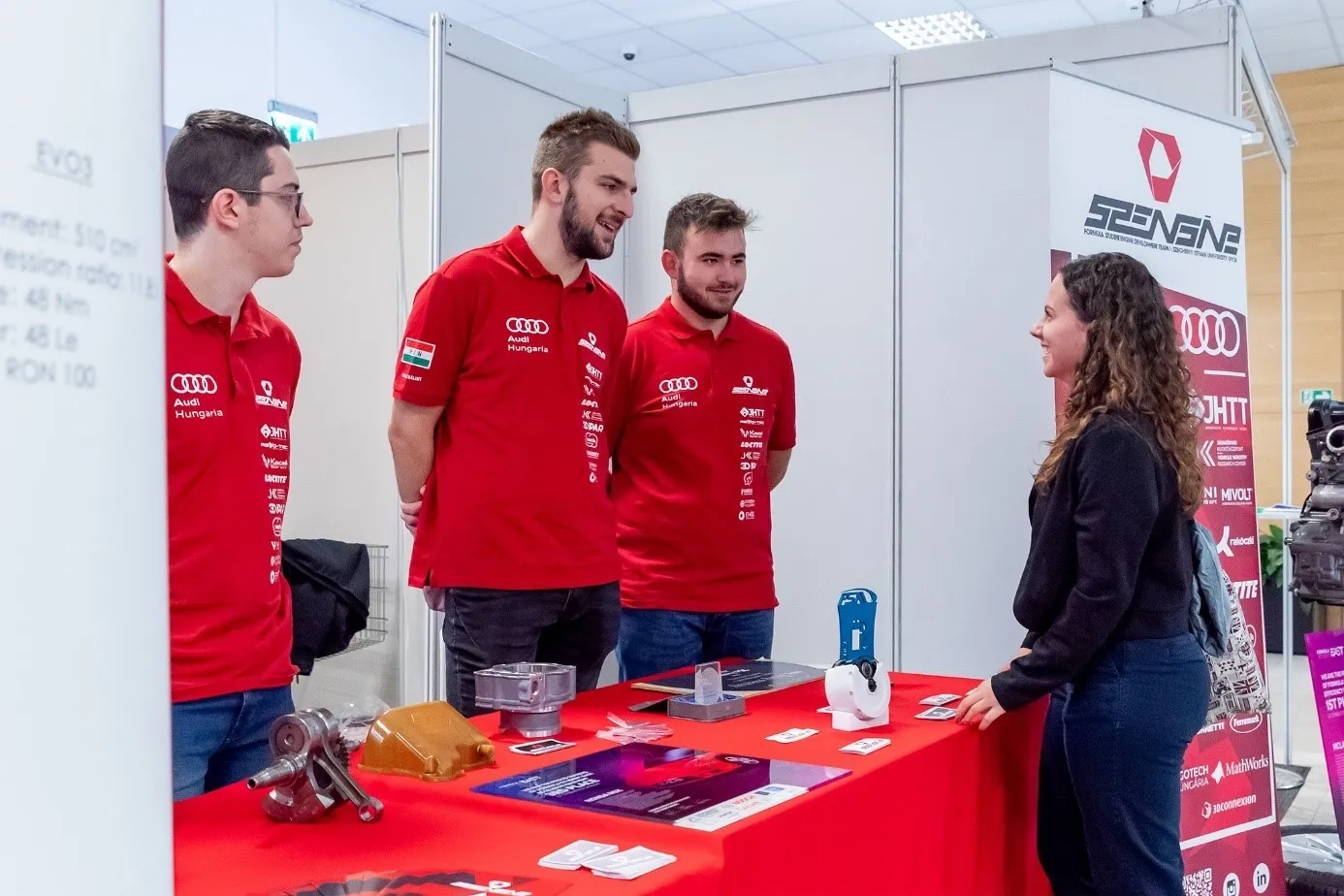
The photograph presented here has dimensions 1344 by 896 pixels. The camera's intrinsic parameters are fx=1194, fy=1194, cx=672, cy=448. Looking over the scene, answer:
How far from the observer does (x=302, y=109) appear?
19.9 feet

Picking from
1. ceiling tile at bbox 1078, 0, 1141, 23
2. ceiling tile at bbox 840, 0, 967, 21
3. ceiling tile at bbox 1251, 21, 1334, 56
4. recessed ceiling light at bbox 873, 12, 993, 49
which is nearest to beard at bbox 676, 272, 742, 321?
ceiling tile at bbox 840, 0, 967, 21

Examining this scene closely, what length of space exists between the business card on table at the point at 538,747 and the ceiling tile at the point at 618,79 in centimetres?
654

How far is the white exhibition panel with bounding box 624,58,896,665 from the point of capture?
10.8 ft

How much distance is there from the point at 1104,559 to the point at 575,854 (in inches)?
42.3

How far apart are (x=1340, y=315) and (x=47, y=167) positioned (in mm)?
8503

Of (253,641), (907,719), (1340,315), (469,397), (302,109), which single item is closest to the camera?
(253,641)

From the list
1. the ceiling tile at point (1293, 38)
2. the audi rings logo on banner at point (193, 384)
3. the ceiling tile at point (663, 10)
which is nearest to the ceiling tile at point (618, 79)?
the ceiling tile at point (663, 10)

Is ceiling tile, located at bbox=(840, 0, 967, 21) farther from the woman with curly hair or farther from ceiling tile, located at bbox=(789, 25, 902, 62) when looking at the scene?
the woman with curly hair

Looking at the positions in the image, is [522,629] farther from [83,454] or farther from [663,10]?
[663,10]

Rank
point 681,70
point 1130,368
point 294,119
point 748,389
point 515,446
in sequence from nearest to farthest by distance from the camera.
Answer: point 1130,368 → point 515,446 → point 748,389 → point 294,119 → point 681,70

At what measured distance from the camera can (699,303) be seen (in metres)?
2.62

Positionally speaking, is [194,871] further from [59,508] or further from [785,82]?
[785,82]

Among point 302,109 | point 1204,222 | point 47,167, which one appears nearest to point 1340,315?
point 1204,222

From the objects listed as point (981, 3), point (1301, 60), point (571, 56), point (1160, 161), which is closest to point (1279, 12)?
point (1301, 60)
